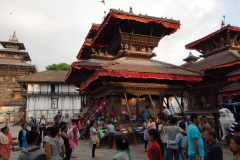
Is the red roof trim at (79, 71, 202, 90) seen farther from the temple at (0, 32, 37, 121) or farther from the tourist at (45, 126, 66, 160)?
the temple at (0, 32, 37, 121)

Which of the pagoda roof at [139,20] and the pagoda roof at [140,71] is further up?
the pagoda roof at [139,20]

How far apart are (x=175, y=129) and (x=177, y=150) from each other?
27.5 inches

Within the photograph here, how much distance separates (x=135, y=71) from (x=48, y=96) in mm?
32190

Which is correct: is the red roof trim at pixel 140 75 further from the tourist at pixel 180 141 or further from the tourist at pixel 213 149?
the tourist at pixel 213 149

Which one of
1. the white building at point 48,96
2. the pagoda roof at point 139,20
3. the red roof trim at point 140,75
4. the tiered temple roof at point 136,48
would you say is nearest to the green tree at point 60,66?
the white building at point 48,96

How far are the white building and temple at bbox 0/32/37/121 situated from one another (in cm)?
482

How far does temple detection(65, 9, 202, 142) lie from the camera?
13155mm

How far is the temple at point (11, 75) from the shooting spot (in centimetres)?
4356

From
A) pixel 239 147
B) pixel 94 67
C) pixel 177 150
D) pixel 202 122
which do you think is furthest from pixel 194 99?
pixel 239 147

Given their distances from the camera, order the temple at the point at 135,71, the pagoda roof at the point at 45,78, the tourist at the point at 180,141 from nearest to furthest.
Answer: the tourist at the point at 180,141
the temple at the point at 135,71
the pagoda roof at the point at 45,78

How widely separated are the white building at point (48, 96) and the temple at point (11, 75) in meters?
4.82

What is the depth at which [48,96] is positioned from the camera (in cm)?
4088

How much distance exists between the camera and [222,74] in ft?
61.6

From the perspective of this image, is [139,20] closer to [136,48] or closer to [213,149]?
[136,48]
